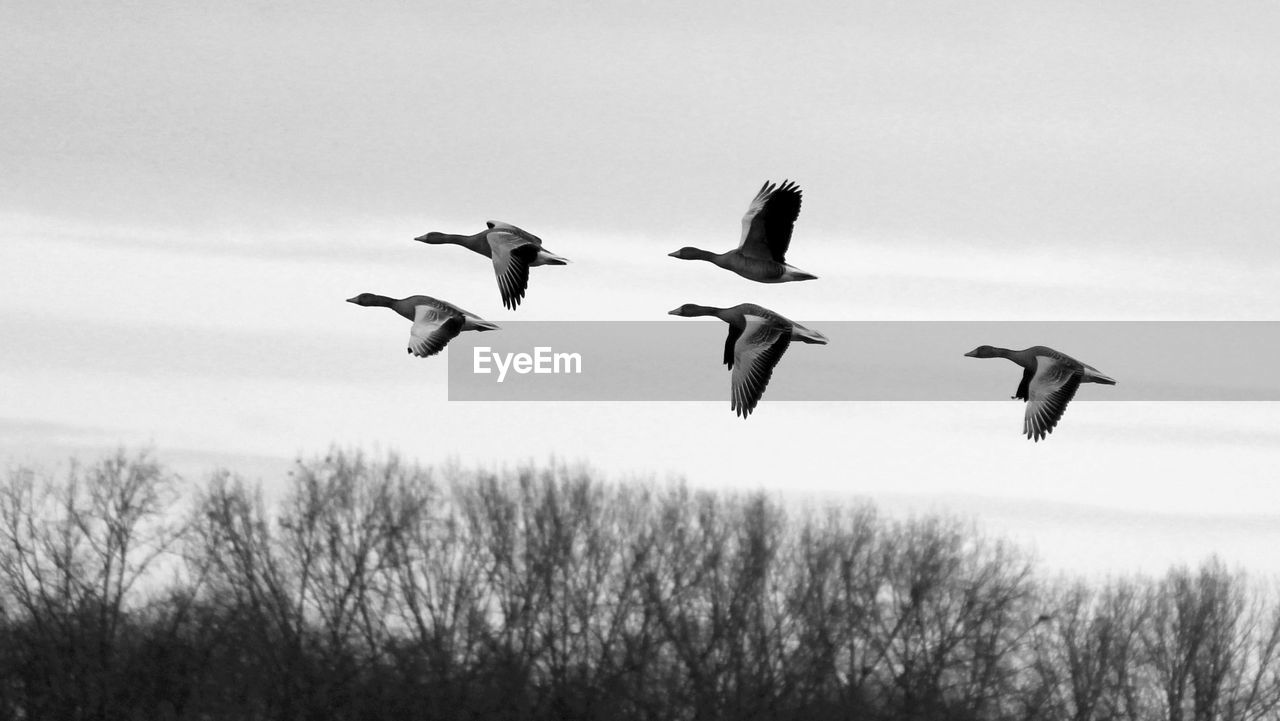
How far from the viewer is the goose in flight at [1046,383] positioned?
27.1 meters

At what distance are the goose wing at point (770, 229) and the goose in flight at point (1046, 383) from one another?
3517mm

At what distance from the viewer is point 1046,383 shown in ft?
90.9

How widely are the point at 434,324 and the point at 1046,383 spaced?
8.13 meters

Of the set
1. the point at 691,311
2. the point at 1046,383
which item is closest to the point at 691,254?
the point at 691,311

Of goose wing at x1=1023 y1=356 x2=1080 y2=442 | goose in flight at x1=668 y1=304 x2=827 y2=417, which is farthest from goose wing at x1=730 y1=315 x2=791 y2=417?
goose wing at x1=1023 y1=356 x2=1080 y2=442

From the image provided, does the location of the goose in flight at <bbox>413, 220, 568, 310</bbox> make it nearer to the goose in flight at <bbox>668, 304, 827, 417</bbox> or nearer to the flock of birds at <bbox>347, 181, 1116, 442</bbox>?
the flock of birds at <bbox>347, 181, 1116, 442</bbox>

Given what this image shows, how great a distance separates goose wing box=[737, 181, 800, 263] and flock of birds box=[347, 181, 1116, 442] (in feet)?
0.04

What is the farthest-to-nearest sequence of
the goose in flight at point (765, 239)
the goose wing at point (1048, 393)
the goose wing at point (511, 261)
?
the goose in flight at point (765, 239) < the goose wing at point (1048, 393) < the goose wing at point (511, 261)

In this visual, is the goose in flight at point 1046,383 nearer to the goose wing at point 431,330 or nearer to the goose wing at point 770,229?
the goose wing at point 770,229

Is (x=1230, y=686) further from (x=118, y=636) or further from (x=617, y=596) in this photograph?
(x=118, y=636)

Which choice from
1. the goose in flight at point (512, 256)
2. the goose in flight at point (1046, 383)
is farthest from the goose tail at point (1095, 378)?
the goose in flight at point (512, 256)

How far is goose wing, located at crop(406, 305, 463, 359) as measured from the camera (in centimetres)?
2433

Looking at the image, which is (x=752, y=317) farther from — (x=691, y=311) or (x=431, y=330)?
(x=431, y=330)

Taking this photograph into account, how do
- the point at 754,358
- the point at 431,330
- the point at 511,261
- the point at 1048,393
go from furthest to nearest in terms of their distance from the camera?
the point at 1048,393
the point at 754,358
the point at 511,261
the point at 431,330
